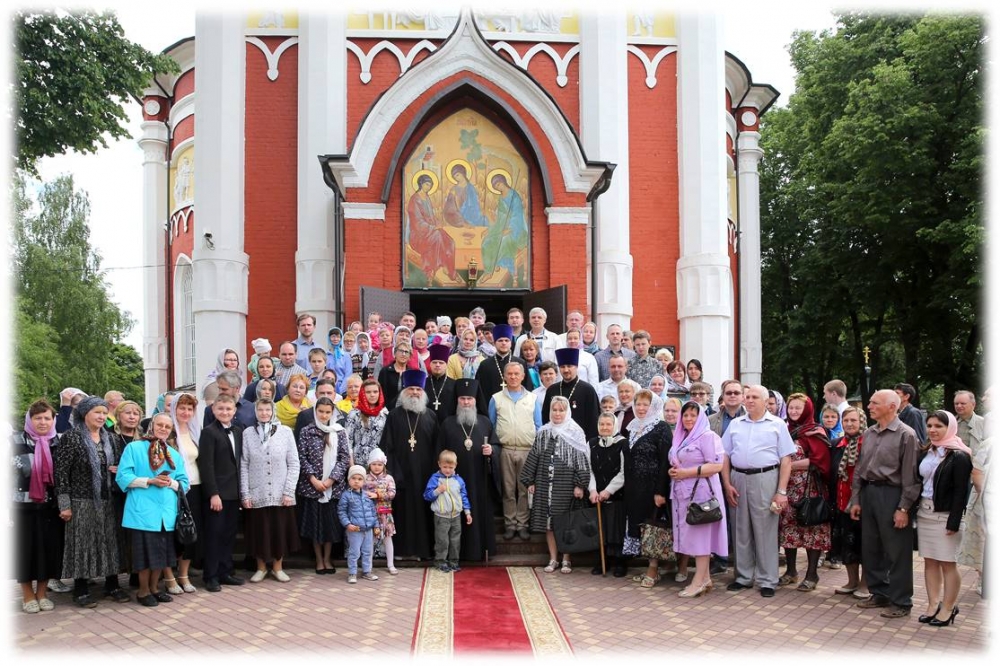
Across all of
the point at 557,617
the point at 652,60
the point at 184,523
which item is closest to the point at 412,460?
the point at 184,523

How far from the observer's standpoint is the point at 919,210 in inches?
788

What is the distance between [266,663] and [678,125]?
13756mm

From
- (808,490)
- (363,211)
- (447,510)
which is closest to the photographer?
(808,490)

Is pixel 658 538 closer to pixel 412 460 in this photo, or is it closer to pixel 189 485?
pixel 412 460

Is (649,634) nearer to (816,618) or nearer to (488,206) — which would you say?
(816,618)

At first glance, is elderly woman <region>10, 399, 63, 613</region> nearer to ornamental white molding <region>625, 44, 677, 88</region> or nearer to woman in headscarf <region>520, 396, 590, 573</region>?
woman in headscarf <region>520, 396, 590, 573</region>

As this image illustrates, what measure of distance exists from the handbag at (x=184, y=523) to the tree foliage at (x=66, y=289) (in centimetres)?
2400

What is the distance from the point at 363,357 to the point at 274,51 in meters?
8.14

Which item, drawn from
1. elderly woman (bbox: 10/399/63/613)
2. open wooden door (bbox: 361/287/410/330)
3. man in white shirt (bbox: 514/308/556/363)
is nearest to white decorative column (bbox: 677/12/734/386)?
open wooden door (bbox: 361/287/410/330)

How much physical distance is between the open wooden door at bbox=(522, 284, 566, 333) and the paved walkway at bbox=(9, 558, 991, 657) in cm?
644

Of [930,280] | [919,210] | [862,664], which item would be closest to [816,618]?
[862,664]

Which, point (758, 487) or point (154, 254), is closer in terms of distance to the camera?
point (758, 487)

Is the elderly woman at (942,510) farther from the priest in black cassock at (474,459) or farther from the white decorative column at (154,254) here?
the white decorative column at (154,254)

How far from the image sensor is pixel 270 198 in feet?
54.0
